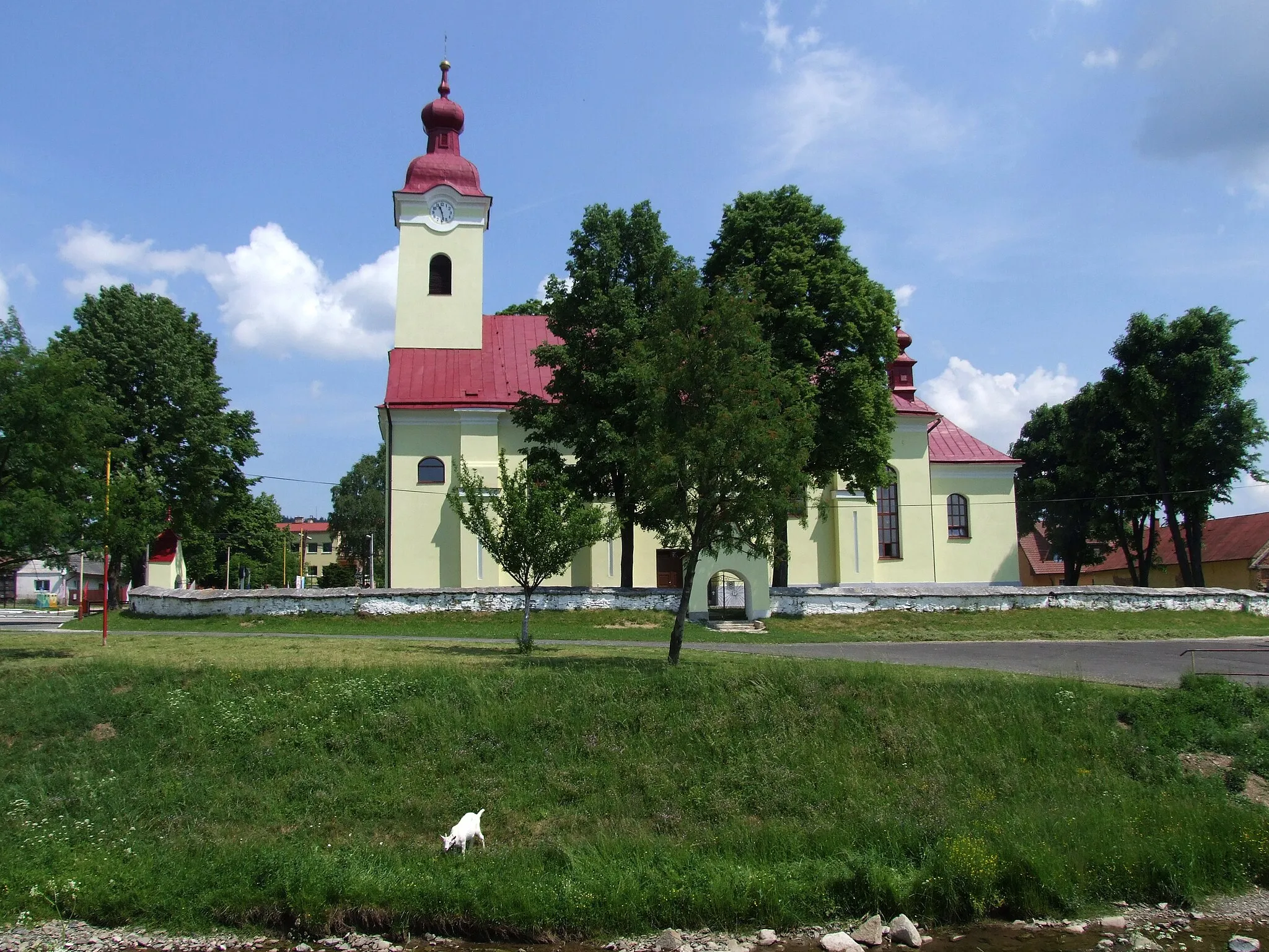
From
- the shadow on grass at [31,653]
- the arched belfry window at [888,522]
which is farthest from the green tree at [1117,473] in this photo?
the shadow on grass at [31,653]

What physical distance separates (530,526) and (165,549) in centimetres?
1976

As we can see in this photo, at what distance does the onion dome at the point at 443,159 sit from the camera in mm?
39469

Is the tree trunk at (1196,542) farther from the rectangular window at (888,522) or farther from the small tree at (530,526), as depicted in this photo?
the small tree at (530,526)

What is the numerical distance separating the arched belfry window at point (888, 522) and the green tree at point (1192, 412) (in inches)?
451

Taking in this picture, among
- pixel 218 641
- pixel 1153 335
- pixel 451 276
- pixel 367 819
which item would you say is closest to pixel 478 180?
pixel 451 276

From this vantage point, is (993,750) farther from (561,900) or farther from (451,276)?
(451,276)

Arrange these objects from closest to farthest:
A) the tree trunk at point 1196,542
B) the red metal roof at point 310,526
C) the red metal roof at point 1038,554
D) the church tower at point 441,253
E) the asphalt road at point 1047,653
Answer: the asphalt road at point 1047,653, the church tower at point 441,253, the tree trunk at point 1196,542, the red metal roof at point 1038,554, the red metal roof at point 310,526

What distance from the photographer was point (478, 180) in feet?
131

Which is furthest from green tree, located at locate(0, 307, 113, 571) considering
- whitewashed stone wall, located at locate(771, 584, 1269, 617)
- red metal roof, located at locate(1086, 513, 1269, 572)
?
red metal roof, located at locate(1086, 513, 1269, 572)

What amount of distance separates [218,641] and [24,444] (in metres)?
6.28

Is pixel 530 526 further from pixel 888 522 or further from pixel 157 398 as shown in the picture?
pixel 888 522

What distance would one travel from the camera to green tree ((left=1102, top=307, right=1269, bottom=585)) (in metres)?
39.3

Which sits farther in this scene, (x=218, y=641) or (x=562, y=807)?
(x=218, y=641)

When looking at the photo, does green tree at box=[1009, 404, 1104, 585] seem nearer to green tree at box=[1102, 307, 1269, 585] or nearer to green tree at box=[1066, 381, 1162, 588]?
green tree at box=[1066, 381, 1162, 588]
